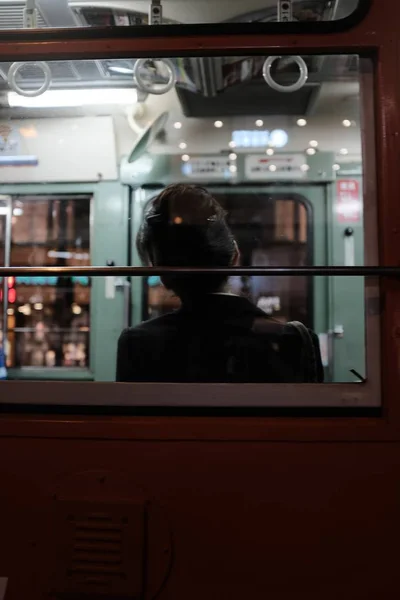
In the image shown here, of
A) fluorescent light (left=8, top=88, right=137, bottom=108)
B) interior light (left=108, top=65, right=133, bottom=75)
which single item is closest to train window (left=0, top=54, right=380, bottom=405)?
fluorescent light (left=8, top=88, right=137, bottom=108)

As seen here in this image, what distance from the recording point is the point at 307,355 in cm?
163

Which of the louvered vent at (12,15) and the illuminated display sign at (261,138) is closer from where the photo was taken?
the louvered vent at (12,15)

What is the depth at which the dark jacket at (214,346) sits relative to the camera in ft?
5.13

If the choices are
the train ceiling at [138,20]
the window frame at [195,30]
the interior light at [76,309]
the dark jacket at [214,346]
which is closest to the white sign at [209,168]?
the train ceiling at [138,20]

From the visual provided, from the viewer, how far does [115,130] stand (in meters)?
2.92

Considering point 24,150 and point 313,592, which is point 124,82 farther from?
point 313,592

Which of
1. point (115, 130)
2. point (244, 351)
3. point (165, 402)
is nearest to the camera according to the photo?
point (165, 402)

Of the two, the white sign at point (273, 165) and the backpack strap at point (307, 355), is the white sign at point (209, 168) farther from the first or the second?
the backpack strap at point (307, 355)

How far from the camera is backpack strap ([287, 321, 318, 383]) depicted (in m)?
1.55

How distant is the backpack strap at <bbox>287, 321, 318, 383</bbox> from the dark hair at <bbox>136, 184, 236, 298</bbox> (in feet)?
1.06

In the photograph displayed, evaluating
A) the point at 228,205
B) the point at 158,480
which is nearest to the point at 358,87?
the point at 158,480

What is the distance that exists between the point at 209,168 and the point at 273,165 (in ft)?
1.33

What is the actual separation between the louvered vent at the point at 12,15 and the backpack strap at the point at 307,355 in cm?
132

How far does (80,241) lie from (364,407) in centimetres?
234
